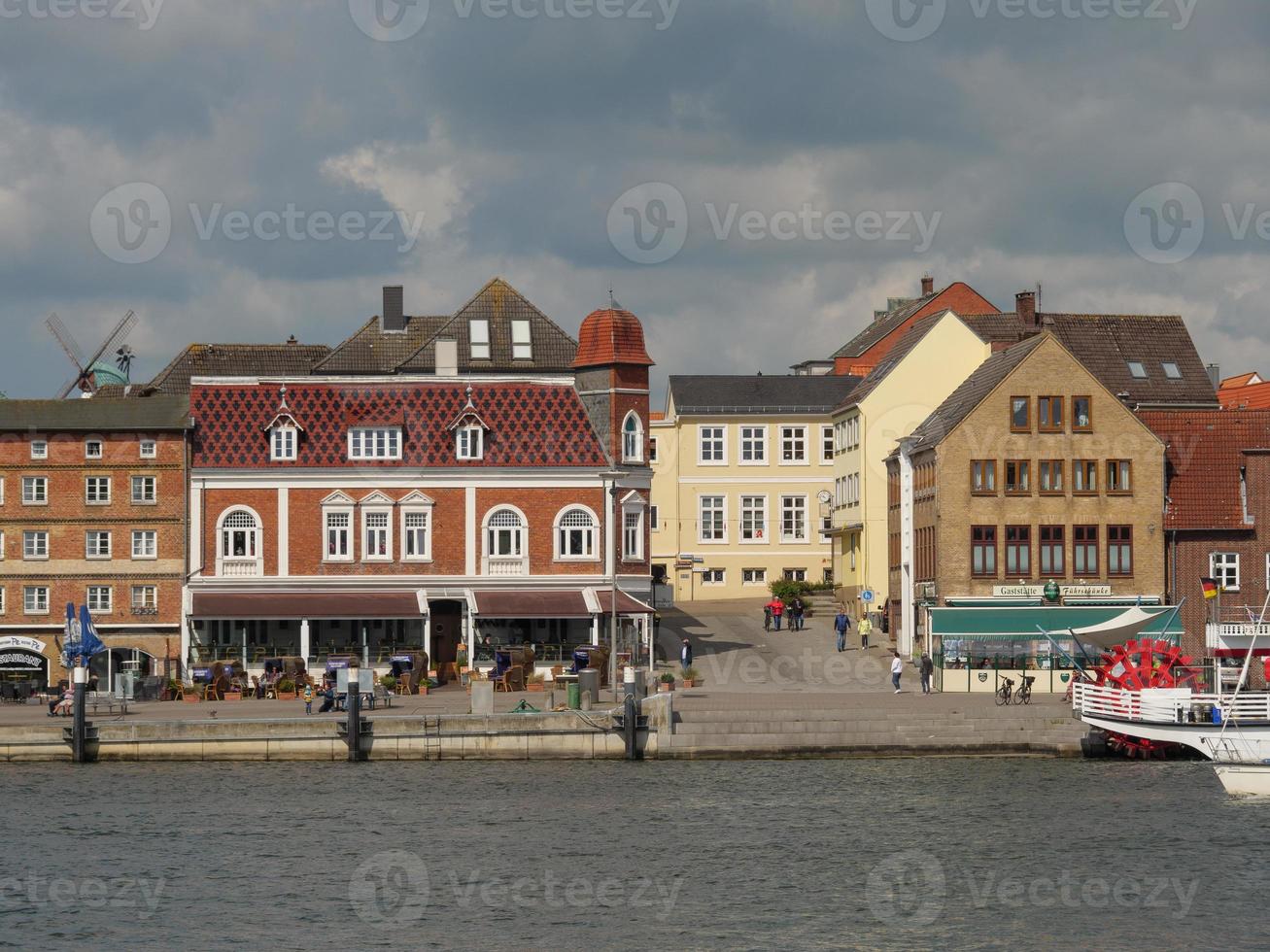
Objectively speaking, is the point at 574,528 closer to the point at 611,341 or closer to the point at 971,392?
the point at 611,341

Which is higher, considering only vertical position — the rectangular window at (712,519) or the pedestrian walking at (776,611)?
the rectangular window at (712,519)

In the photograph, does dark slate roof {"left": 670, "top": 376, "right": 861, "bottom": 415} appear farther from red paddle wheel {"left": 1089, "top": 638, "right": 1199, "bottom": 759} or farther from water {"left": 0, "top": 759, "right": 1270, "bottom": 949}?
water {"left": 0, "top": 759, "right": 1270, "bottom": 949}

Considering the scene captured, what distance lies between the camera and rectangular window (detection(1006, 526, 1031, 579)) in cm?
8131

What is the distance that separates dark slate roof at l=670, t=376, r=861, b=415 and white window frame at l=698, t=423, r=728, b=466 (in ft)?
2.64

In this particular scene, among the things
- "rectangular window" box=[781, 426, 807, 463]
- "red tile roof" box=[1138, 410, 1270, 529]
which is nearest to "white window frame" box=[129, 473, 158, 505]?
"rectangular window" box=[781, 426, 807, 463]

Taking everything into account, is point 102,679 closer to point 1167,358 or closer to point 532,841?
point 532,841

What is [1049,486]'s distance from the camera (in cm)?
8150

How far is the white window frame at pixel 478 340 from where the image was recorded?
102125mm

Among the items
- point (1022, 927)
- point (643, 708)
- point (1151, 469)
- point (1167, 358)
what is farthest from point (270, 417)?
point (1022, 927)

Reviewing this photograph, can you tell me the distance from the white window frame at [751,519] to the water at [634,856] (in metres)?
44.9

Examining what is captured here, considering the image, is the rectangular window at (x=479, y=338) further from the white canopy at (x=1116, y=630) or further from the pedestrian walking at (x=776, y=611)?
the white canopy at (x=1116, y=630)

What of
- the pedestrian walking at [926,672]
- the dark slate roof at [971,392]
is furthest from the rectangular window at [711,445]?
the pedestrian walking at [926,672]

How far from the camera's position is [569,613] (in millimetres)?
81500

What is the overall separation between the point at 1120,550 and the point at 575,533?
68.1 ft
